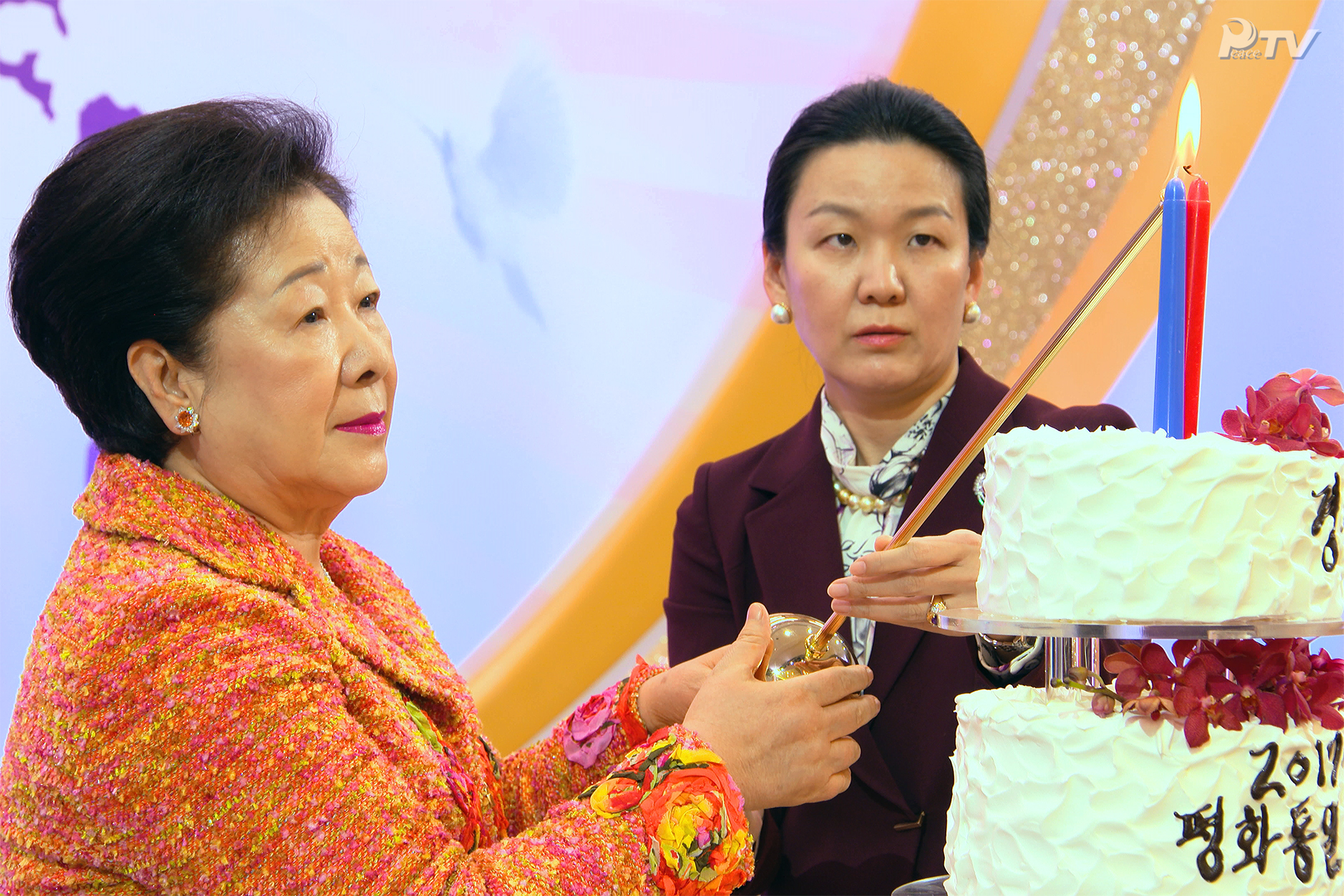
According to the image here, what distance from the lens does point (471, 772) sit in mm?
1347

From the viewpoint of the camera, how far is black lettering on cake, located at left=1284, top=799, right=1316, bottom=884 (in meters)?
0.83

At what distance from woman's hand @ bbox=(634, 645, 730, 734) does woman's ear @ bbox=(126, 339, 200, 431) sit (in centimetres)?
69

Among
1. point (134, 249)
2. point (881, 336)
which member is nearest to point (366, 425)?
point (134, 249)

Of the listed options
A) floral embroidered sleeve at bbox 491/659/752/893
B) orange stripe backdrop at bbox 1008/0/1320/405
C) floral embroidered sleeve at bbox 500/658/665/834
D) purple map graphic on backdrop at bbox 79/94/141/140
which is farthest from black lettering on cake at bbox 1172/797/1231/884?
purple map graphic on backdrop at bbox 79/94/141/140

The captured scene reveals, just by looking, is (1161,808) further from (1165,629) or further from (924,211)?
(924,211)

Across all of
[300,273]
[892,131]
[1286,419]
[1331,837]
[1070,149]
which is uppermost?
[1070,149]

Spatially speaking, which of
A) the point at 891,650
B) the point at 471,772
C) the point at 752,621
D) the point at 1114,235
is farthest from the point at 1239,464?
the point at 1114,235

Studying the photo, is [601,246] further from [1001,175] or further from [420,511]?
[1001,175]

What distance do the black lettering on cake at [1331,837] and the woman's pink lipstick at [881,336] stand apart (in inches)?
37.3

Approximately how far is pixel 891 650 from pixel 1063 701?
2.26 feet

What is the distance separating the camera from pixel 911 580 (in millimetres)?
1196

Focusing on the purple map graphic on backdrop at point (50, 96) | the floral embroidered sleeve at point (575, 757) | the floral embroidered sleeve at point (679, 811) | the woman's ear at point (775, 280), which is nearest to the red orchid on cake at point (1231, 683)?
the floral embroidered sleeve at point (679, 811)

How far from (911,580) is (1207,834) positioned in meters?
0.43

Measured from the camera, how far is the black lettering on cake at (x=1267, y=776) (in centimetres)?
83
